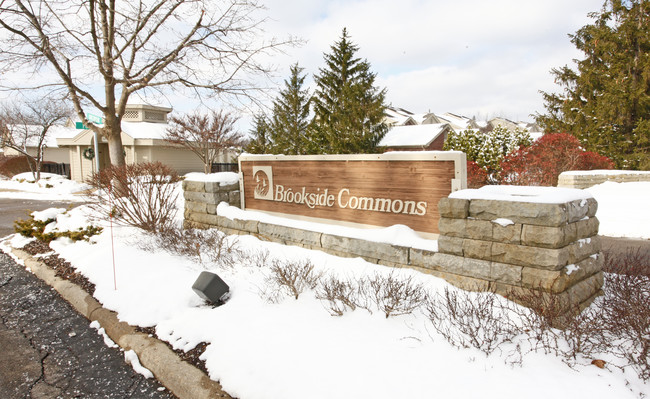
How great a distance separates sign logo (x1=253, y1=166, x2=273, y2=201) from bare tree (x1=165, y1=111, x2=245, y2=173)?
20.5m

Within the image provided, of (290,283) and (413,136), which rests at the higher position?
(413,136)

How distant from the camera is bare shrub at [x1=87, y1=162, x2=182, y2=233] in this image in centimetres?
688

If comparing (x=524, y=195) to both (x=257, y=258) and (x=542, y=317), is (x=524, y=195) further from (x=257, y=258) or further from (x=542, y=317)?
(x=257, y=258)

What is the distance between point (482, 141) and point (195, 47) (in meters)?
12.8

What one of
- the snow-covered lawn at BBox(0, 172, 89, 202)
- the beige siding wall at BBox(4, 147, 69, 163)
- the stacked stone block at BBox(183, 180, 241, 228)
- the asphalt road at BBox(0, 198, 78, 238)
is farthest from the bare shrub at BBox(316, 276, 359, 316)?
the beige siding wall at BBox(4, 147, 69, 163)

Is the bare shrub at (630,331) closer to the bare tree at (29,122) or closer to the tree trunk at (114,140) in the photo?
the tree trunk at (114,140)

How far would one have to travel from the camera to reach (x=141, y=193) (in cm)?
691

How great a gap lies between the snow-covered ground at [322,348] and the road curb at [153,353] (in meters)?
0.09

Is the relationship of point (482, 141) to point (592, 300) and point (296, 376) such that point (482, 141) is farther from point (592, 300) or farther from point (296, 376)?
point (296, 376)

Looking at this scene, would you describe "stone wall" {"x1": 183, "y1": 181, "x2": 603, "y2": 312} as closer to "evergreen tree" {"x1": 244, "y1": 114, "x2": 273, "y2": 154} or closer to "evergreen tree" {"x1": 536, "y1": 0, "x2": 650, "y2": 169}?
"evergreen tree" {"x1": 536, "y1": 0, "x2": 650, "y2": 169}

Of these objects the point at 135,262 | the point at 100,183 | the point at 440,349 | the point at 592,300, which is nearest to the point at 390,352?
the point at 440,349

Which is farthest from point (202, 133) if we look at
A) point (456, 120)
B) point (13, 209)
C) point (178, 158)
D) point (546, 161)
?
point (456, 120)

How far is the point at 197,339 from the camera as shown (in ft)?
11.9

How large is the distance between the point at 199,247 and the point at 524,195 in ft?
13.7
